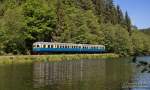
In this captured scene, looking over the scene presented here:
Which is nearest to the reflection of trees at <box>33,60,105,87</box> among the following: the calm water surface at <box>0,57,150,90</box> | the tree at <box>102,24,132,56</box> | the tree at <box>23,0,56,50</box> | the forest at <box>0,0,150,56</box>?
the calm water surface at <box>0,57,150,90</box>

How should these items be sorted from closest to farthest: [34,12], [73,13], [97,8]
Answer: [34,12], [73,13], [97,8]

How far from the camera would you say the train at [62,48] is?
87375mm

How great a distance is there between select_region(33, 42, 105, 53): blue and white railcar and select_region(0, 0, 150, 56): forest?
352 centimetres

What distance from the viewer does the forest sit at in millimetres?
85000

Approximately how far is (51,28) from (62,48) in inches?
301

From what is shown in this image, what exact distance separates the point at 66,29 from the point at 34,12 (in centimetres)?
2299

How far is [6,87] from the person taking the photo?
2902 centimetres

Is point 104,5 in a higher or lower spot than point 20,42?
higher

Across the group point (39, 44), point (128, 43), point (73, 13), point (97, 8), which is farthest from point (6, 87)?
point (97, 8)

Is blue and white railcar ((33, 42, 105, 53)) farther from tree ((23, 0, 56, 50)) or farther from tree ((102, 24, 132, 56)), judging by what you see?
tree ((102, 24, 132, 56))

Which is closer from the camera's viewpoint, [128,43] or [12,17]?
[12,17]

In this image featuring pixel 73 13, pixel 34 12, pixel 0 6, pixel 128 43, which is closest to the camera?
pixel 34 12

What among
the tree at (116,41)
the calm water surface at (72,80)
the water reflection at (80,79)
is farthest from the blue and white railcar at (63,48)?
the calm water surface at (72,80)

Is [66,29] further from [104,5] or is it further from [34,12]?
[104,5]
